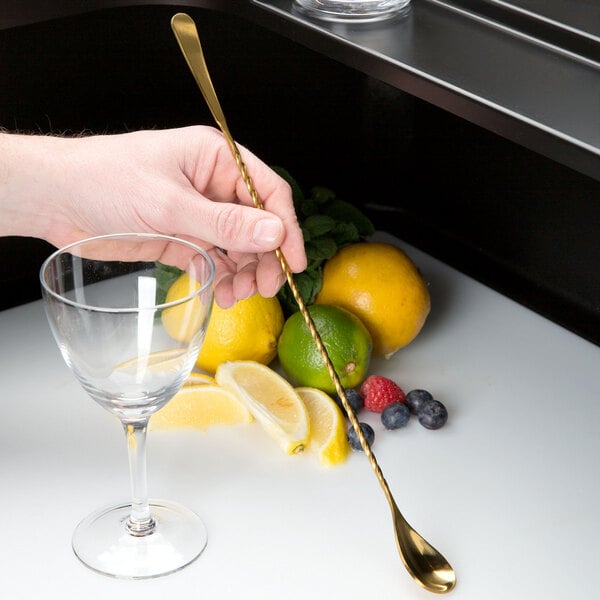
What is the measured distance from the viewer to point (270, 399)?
1.00 metres

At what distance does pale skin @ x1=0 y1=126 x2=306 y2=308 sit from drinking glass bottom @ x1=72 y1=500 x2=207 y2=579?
218 millimetres

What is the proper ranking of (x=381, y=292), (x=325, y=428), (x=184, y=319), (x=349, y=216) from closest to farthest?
1. (x=184, y=319)
2. (x=325, y=428)
3. (x=381, y=292)
4. (x=349, y=216)

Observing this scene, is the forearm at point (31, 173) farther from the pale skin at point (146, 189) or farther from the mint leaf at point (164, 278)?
the mint leaf at point (164, 278)

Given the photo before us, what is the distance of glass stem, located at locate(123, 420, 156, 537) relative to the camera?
82cm

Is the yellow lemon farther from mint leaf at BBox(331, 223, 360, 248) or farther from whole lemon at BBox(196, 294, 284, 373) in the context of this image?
mint leaf at BBox(331, 223, 360, 248)

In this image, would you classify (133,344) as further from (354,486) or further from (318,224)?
(318,224)

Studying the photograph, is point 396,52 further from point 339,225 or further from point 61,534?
point 61,534

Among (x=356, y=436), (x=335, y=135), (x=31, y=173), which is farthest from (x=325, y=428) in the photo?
(x=335, y=135)

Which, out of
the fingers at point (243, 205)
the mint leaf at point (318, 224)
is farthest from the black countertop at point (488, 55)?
the mint leaf at point (318, 224)

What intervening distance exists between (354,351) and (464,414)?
0.40 ft

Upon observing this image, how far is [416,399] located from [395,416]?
1.4 inches

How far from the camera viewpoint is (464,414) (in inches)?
40.3

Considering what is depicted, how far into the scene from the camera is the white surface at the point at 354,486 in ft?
2.71

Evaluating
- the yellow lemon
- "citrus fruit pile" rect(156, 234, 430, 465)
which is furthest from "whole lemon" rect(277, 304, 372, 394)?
the yellow lemon
